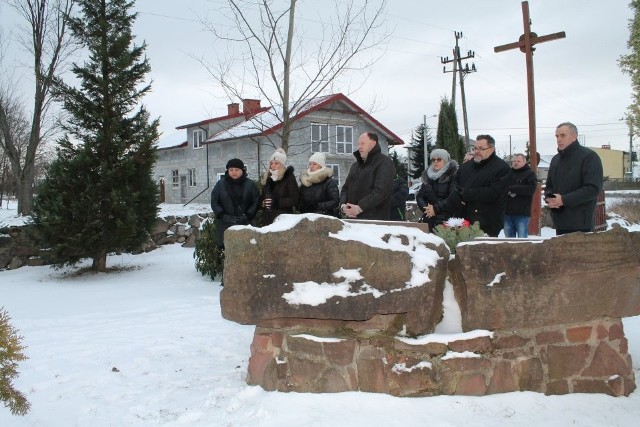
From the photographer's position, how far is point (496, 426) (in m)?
2.96

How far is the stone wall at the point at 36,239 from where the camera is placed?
8.84 metres

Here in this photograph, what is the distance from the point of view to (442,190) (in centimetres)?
550

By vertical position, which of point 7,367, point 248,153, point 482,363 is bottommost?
point 482,363

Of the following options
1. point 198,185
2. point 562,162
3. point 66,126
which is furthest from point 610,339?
point 198,185

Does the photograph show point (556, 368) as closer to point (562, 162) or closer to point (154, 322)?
point (562, 162)

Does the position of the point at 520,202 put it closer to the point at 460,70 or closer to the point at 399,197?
the point at 399,197

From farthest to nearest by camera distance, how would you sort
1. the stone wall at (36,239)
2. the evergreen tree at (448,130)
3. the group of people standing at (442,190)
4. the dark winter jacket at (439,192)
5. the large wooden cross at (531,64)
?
the evergreen tree at (448,130) → the stone wall at (36,239) → the large wooden cross at (531,64) → the dark winter jacket at (439,192) → the group of people standing at (442,190)

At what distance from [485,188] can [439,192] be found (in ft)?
2.49

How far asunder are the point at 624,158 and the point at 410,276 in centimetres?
7487

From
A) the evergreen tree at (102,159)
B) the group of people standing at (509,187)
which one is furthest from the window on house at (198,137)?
the group of people standing at (509,187)

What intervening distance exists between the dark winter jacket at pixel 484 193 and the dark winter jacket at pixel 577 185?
1.51ft

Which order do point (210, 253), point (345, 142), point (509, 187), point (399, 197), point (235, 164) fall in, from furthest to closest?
point (345, 142) < point (210, 253) < point (235, 164) < point (399, 197) < point (509, 187)

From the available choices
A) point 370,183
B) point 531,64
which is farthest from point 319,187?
point 531,64

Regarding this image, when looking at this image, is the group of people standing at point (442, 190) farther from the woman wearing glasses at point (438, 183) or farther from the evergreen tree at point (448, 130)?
the evergreen tree at point (448, 130)
